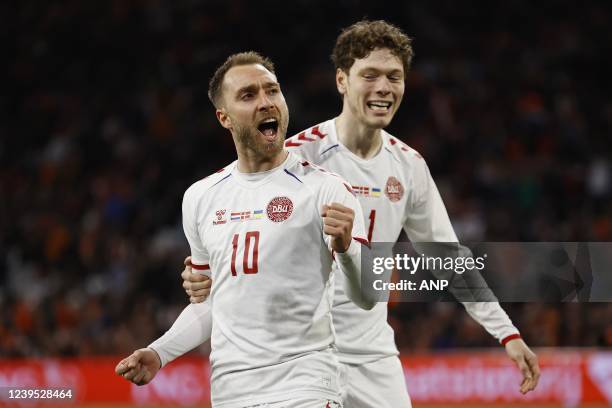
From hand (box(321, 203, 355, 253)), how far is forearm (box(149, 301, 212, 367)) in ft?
3.18

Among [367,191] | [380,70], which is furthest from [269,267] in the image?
[380,70]

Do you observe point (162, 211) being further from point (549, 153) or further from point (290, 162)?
point (290, 162)

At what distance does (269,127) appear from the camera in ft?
14.3

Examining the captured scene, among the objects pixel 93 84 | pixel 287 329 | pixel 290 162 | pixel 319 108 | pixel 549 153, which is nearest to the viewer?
pixel 287 329

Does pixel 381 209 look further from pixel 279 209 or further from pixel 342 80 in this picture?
pixel 279 209

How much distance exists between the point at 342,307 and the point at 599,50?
1156 cm

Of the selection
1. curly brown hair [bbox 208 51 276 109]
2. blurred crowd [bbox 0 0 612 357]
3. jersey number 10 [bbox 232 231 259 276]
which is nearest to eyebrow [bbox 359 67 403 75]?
curly brown hair [bbox 208 51 276 109]

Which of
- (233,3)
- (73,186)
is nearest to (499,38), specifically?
(233,3)

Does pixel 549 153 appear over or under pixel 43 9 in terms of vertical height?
under

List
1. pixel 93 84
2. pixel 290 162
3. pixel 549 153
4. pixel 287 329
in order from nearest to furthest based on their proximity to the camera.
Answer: pixel 287 329 < pixel 290 162 < pixel 549 153 < pixel 93 84

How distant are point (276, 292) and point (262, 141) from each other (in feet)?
2.29

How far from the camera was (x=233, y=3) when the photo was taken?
54.4 feet

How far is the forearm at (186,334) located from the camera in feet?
14.4

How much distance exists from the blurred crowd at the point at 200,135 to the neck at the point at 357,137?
6517mm
